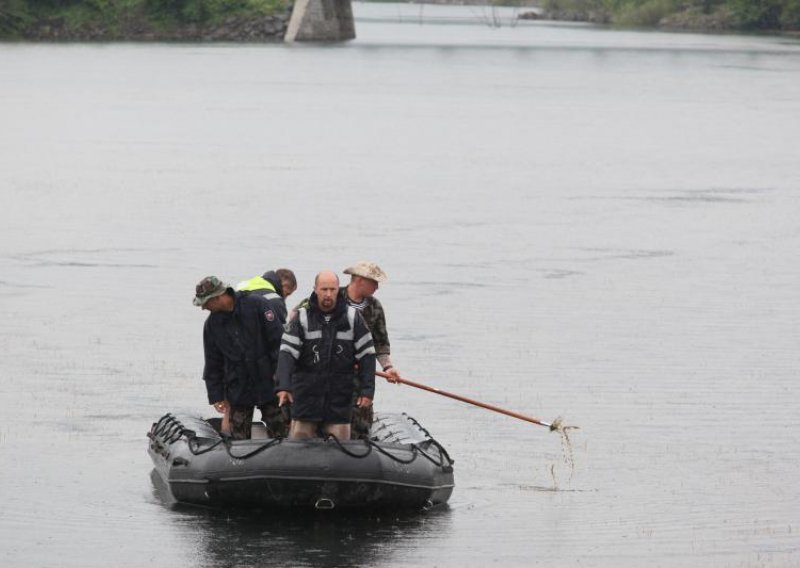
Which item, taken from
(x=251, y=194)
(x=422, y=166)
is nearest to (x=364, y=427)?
(x=251, y=194)

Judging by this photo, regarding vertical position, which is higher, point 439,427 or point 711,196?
point 439,427

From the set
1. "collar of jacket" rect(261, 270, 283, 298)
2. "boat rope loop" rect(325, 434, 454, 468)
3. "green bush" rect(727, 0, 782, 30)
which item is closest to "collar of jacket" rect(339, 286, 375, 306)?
"collar of jacket" rect(261, 270, 283, 298)

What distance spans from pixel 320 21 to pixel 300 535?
103676 mm

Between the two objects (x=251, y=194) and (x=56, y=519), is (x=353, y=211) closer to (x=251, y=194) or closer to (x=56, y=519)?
(x=251, y=194)

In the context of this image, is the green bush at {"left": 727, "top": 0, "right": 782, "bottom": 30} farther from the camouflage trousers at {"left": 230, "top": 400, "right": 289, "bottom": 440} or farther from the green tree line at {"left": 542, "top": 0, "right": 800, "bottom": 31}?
the camouflage trousers at {"left": 230, "top": 400, "right": 289, "bottom": 440}

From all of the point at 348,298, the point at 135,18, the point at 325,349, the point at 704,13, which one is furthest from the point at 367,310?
the point at 704,13

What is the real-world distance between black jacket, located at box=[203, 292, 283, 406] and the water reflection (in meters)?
0.95

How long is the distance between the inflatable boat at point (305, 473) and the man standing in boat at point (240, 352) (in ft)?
1.17

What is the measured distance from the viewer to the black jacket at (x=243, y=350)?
45.9ft

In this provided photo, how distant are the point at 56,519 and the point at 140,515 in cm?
65

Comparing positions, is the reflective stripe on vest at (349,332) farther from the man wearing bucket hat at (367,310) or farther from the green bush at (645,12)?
the green bush at (645,12)

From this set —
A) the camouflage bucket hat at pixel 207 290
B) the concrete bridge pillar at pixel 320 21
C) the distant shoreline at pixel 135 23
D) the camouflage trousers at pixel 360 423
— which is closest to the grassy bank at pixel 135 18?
the distant shoreline at pixel 135 23

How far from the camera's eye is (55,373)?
19469 millimetres

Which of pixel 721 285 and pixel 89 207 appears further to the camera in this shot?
pixel 89 207
